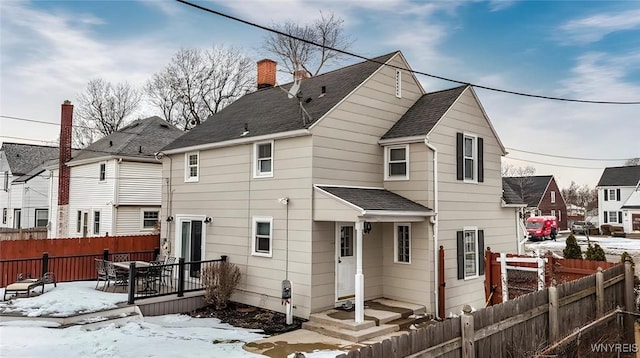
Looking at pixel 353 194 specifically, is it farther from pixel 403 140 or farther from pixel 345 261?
pixel 403 140

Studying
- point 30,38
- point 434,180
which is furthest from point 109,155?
point 434,180

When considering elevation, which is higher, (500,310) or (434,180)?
(434,180)

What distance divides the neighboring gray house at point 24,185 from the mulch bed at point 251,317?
23776mm

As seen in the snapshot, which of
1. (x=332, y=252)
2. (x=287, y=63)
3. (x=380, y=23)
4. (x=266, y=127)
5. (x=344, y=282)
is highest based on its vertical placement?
(x=287, y=63)

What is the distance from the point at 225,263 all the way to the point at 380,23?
28.0 ft

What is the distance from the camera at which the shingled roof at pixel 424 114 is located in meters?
11.9

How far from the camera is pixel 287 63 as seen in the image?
1211 inches

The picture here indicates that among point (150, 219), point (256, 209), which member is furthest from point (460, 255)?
point (150, 219)

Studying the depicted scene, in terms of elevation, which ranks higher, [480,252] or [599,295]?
[480,252]

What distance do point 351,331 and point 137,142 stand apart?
17.5 metres

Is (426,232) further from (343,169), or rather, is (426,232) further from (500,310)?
(500,310)

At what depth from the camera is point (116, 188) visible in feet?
66.3

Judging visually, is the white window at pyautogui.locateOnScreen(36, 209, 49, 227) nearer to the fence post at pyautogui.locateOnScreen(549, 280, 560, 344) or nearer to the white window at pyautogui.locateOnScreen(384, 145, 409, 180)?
the white window at pyautogui.locateOnScreen(384, 145, 409, 180)

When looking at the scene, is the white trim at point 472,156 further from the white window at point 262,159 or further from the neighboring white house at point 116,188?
the neighboring white house at point 116,188
